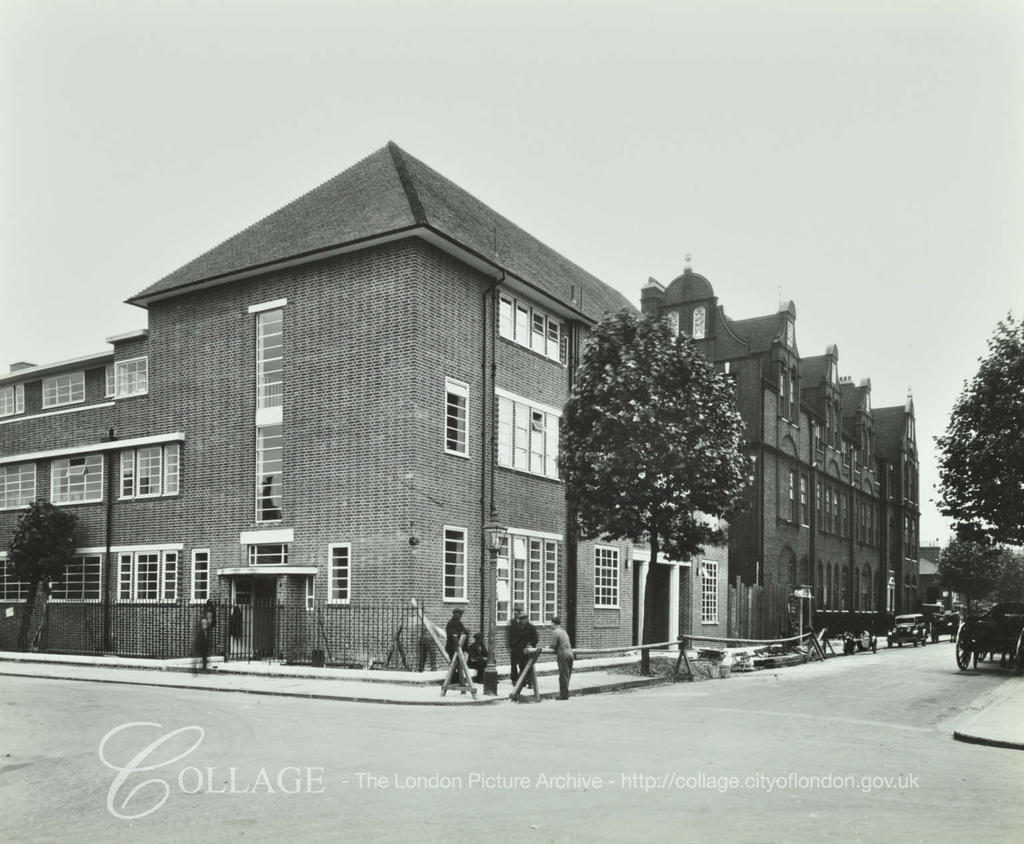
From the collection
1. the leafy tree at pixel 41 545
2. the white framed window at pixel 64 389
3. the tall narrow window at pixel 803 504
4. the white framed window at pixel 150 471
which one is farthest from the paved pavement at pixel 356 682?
Answer: the tall narrow window at pixel 803 504

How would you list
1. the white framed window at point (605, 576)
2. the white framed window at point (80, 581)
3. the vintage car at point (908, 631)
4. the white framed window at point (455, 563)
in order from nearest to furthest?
the white framed window at point (455, 563), the white framed window at point (80, 581), the white framed window at point (605, 576), the vintage car at point (908, 631)

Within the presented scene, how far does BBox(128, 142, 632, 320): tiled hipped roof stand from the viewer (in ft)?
82.9

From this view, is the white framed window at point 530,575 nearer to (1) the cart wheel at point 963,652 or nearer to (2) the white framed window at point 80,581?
(1) the cart wheel at point 963,652

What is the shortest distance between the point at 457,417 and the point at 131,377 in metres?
10.6

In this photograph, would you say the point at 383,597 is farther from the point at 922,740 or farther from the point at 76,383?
the point at 76,383

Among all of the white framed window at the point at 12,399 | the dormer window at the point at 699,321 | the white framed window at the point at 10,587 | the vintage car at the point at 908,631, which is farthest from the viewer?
the dormer window at the point at 699,321

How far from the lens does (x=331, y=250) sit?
82.8 ft

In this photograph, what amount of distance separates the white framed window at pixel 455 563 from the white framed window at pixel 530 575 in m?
1.13

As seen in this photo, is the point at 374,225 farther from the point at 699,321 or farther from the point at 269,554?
the point at 699,321

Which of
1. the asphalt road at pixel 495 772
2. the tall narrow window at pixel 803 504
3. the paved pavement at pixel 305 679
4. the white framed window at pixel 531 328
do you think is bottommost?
the paved pavement at pixel 305 679

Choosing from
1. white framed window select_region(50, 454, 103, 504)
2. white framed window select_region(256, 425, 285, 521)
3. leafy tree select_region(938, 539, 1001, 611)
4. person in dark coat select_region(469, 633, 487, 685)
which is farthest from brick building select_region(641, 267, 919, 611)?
white framed window select_region(50, 454, 103, 504)

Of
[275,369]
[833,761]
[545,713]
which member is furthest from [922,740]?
[275,369]

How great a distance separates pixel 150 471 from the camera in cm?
2934

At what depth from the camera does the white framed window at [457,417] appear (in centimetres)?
2552
